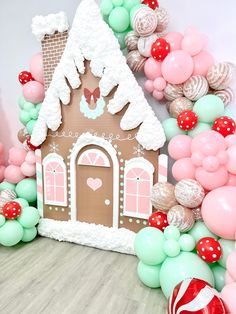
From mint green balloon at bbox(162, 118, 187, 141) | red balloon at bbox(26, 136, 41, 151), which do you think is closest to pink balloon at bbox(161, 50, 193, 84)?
mint green balloon at bbox(162, 118, 187, 141)

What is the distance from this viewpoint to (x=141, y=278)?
167 centimetres

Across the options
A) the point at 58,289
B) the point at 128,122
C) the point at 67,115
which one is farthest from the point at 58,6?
the point at 58,289

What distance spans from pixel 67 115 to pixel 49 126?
0.55 feet

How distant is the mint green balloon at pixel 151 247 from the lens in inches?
61.6

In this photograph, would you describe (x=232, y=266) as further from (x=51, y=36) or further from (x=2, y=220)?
(x=51, y=36)

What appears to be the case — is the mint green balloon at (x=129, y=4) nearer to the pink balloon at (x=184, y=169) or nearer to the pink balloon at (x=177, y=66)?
the pink balloon at (x=177, y=66)

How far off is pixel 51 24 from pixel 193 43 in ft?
3.52

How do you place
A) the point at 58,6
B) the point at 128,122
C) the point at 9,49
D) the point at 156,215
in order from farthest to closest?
the point at 9,49
the point at 58,6
the point at 128,122
the point at 156,215

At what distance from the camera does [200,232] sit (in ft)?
5.32

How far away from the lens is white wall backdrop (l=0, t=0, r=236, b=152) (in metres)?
1.97

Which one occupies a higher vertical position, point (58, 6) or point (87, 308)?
point (58, 6)

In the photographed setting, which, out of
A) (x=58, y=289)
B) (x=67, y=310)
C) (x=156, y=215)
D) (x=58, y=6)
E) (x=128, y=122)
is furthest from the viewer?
(x=58, y=6)

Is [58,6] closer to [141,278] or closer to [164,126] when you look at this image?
[164,126]

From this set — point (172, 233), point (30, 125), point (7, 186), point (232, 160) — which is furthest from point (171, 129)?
point (7, 186)
